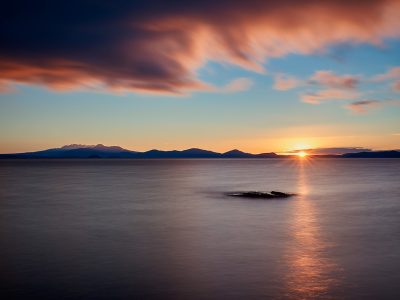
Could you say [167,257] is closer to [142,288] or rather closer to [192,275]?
[192,275]

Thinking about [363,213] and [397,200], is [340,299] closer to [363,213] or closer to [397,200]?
[363,213]

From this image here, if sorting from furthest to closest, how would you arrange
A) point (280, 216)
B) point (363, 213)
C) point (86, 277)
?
point (363, 213), point (280, 216), point (86, 277)

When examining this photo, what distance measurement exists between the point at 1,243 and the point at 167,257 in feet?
42.0

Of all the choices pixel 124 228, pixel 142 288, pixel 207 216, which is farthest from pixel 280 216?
pixel 142 288

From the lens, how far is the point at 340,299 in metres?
16.8

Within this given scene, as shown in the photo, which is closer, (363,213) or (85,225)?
(85,225)

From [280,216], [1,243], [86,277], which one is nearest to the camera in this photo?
[86,277]

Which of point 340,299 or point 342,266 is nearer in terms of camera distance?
Result: point 340,299

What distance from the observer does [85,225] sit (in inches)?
1416

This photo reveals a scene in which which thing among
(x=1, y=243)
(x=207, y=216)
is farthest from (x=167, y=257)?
(x=207, y=216)

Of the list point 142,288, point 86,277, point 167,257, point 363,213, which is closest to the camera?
point 142,288

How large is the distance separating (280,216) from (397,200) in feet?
87.2

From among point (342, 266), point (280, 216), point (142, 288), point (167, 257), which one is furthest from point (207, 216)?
point (142, 288)

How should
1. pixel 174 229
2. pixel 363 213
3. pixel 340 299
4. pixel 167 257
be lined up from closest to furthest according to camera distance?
pixel 340 299, pixel 167 257, pixel 174 229, pixel 363 213
